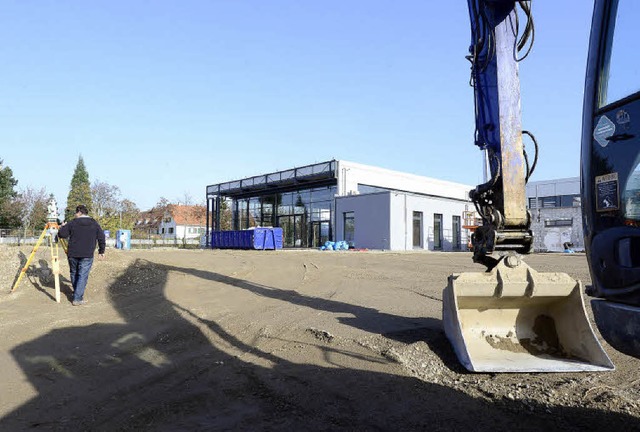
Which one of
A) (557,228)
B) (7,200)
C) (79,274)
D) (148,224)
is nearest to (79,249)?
(79,274)

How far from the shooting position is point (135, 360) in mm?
4973

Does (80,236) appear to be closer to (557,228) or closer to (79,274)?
(79,274)

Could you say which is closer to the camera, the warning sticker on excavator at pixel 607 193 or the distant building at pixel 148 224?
the warning sticker on excavator at pixel 607 193

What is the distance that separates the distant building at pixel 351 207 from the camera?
3172 centimetres

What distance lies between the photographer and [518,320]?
4.89 metres

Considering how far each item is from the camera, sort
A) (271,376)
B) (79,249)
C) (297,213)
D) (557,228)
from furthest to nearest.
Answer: (297,213) → (557,228) → (79,249) → (271,376)

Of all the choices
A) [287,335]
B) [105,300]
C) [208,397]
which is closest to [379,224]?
[105,300]

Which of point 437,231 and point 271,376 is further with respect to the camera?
point 437,231

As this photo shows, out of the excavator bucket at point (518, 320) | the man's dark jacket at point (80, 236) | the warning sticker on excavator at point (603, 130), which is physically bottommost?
the excavator bucket at point (518, 320)

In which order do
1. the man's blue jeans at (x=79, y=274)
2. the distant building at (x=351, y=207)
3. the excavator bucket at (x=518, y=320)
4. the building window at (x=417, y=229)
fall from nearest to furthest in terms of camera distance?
the excavator bucket at (x=518, y=320) → the man's blue jeans at (x=79, y=274) → the distant building at (x=351, y=207) → the building window at (x=417, y=229)

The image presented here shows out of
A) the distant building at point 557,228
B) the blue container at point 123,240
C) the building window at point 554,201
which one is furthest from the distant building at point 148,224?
the distant building at point 557,228

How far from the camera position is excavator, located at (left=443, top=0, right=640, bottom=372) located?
2.43m

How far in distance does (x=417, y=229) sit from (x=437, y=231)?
279 cm

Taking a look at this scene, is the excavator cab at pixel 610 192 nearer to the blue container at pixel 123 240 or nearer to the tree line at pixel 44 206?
the blue container at pixel 123 240
